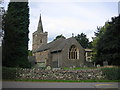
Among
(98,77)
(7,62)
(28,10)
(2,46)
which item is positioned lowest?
(98,77)

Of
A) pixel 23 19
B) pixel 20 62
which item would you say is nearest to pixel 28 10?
pixel 23 19

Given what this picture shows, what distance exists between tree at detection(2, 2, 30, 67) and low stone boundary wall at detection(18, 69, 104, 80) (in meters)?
3.49

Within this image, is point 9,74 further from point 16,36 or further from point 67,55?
point 67,55

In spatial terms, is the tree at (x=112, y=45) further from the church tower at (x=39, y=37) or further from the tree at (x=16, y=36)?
the church tower at (x=39, y=37)

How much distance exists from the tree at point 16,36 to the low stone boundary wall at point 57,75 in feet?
11.4

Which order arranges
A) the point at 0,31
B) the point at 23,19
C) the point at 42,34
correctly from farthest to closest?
the point at 42,34 < the point at 23,19 < the point at 0,31

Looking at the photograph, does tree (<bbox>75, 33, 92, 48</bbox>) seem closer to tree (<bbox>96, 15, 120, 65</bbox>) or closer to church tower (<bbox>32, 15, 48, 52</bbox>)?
church tower (<bbox>32, 15, 48, 52</bbox>)

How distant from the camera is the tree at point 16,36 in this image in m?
23.9

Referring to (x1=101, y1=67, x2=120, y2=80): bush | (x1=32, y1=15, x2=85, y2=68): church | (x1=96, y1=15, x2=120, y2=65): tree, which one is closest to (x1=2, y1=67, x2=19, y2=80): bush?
(x1=96, y1=15, x2=120, y2=65): tree

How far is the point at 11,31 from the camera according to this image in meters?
24.8

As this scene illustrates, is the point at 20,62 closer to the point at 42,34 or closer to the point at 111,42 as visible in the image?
the point at 111,42

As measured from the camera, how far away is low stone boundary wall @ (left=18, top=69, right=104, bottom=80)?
71.9 ft

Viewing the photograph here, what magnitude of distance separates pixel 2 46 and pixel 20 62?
9029mm

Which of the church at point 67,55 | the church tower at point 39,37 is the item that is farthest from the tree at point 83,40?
the church at point 67,55
